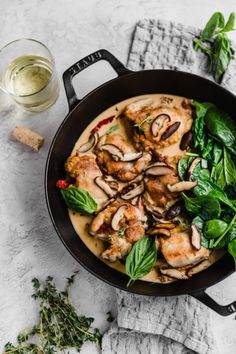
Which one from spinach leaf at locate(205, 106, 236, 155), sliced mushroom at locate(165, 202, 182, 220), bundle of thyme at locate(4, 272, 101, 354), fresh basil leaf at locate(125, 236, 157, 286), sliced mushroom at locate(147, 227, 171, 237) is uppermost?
spinach leaf at locate(205, 106, 236, 155)

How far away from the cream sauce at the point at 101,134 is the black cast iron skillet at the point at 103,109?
3 centimetres

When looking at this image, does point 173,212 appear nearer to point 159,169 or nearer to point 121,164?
point 159,169

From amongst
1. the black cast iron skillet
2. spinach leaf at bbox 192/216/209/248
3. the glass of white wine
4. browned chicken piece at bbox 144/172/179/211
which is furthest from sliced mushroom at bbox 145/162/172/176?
the glass of white wine

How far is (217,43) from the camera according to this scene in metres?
3.55

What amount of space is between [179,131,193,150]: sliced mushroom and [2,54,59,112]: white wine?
0.97 m

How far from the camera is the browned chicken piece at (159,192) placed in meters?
3.30

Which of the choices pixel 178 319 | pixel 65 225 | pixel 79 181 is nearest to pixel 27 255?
pixel 65 225

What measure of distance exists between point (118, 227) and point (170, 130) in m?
0.73

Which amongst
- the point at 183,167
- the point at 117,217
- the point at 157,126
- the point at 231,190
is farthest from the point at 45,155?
the point at 231,190

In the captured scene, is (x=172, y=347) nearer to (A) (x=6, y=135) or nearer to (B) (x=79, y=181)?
(B) (x=79, y=181)

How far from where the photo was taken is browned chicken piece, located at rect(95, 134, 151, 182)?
11.0 feet

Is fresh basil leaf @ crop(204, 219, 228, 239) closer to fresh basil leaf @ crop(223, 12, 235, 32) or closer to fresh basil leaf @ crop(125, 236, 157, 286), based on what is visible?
fresh basil leaf @ crop(125, 236, 157, 286)

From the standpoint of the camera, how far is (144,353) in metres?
3.39

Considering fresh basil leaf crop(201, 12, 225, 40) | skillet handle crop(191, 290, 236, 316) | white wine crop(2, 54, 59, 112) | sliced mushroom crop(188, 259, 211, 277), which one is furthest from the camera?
white wine crop(2, 54, 59, 112)
